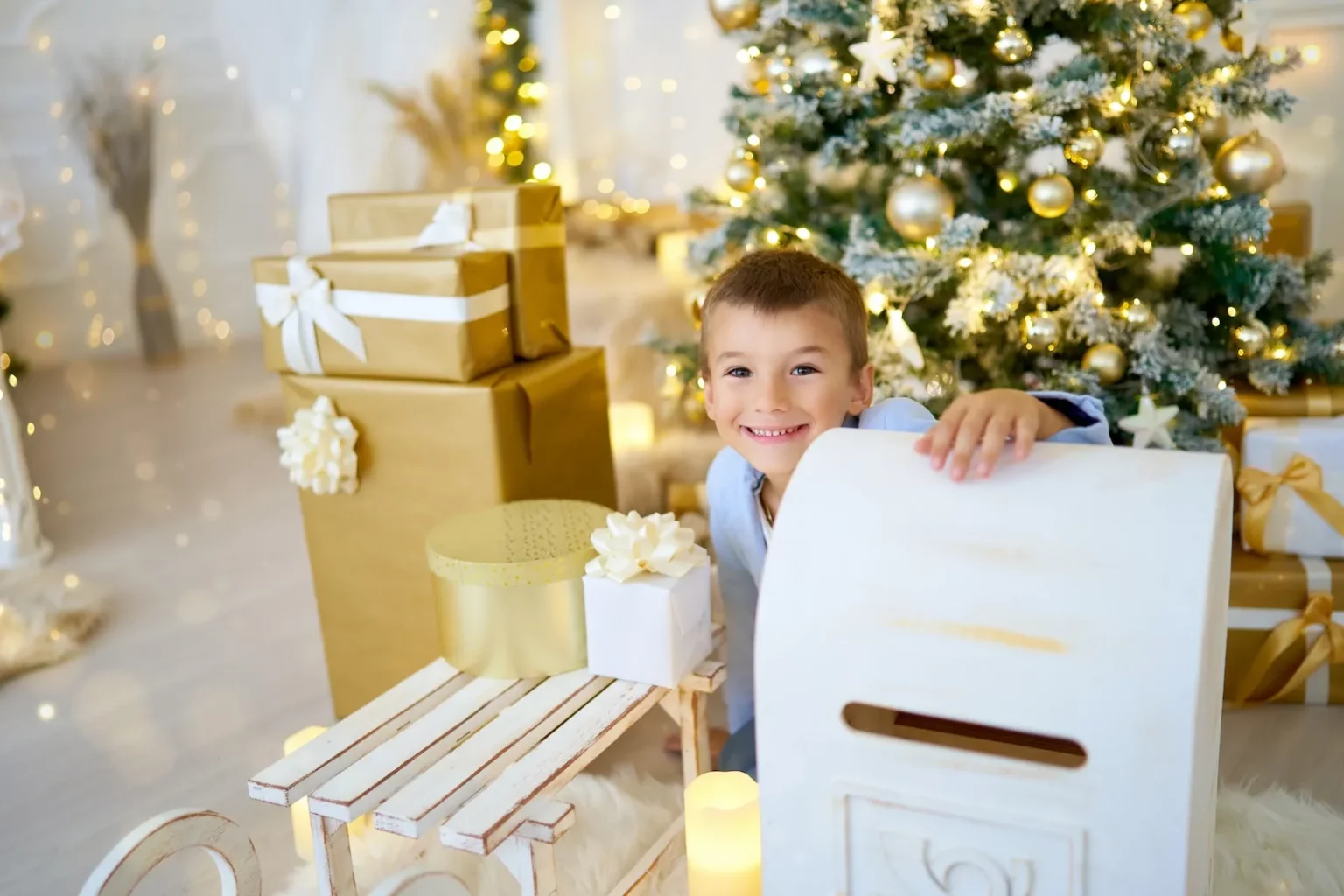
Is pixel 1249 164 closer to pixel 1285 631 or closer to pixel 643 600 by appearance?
pixel 1285 631

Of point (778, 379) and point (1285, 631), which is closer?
point (778, 379)

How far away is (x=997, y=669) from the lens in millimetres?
715

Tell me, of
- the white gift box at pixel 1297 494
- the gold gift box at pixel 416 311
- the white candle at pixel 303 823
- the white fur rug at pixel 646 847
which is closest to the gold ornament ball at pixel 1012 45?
the white gift box at pixel 1297 494

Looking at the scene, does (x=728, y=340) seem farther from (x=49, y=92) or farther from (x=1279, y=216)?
(x=49, y=92)

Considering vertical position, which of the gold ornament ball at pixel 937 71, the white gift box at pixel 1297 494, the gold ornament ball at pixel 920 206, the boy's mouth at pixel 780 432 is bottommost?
the white gift box at pixel 1297 494

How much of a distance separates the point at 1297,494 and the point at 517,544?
1097 millimetres

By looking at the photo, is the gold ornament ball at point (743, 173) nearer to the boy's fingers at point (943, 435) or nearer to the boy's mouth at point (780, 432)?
the boy's mouth at point (780, 432)

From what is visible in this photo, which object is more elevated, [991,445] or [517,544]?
[991,445]

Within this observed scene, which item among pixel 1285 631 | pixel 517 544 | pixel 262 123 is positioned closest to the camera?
pixel 517 544

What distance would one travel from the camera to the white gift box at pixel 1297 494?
1.52 metres

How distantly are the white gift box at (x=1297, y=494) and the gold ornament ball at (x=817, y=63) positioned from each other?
84 centimetres

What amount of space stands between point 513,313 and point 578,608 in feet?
1.49

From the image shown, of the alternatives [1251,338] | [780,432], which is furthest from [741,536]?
[1251,338]

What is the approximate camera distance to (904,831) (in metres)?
0.78
